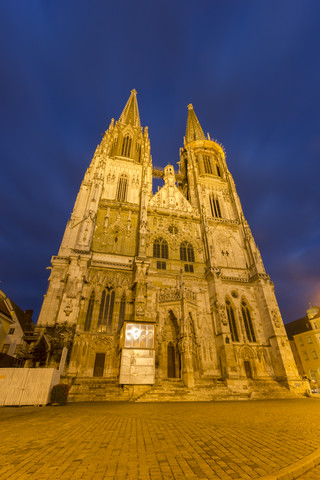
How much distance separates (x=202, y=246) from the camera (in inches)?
1082

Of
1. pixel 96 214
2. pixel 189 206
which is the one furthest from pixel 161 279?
pixel 189 206

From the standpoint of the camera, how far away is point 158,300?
70.4 feet

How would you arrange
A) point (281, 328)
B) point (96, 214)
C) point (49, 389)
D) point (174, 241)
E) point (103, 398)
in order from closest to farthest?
point (49, 389)
point (103, 398)
point (281, 328)
point (96, 214)
point (174, 241)

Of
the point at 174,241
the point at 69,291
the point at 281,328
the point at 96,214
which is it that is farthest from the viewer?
the point at 174,241

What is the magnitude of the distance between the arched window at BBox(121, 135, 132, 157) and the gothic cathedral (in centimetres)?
261

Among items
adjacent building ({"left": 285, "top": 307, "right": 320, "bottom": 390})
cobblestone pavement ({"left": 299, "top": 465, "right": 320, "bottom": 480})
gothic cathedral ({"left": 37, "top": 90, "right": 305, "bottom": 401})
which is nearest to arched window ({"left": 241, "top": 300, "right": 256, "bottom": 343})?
gothic cathedral ({"left": 37, "top": 90, "right": 305, "bottom": 401})

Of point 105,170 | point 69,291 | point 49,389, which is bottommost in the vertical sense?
point 49,389

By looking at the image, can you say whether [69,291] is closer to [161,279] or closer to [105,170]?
[161,279]

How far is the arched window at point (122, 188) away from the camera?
95.6 feet

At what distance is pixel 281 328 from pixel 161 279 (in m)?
12.9

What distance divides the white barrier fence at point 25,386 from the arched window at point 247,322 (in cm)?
1873

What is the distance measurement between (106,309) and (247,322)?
1481 cm

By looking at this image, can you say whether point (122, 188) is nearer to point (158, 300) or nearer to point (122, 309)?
point (158, 300)

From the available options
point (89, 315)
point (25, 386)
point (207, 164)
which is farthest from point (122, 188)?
point (25, 386)
